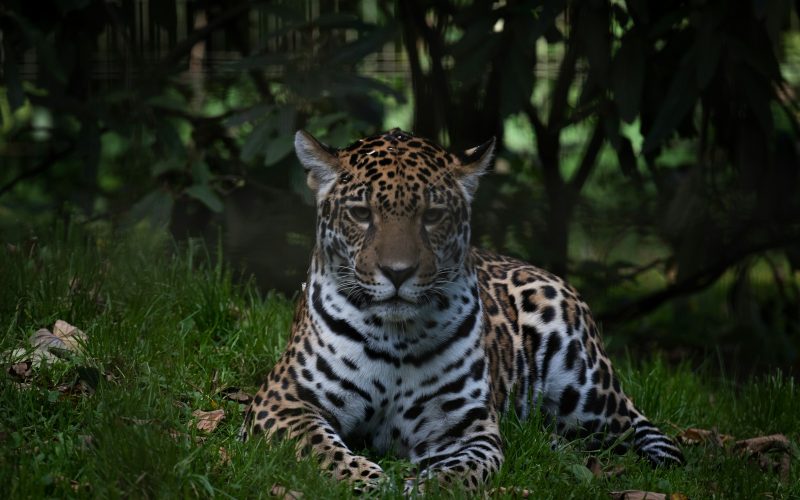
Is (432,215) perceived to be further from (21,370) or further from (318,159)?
(21,370)

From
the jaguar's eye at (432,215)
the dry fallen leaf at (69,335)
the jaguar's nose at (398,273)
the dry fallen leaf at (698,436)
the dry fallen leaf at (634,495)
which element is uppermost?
the jaguar's eye at (432,215)

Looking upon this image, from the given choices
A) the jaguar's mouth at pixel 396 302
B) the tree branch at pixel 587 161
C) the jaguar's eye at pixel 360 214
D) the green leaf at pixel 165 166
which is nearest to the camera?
the jaguar's mouth at pixel 396 302

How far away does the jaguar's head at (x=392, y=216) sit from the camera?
470 centimetres

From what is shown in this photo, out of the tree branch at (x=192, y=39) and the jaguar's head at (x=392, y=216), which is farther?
the tree branch at (x=192, y=39)

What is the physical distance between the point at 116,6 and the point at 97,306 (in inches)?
83.3

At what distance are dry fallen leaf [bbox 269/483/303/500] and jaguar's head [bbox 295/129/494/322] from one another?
0.86 meters

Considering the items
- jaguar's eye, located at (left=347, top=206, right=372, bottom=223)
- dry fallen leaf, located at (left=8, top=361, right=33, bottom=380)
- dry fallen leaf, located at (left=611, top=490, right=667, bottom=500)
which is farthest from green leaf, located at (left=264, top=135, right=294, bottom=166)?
dry fallen leaf, located at (left=611, top=490, right=667, bottom=500)

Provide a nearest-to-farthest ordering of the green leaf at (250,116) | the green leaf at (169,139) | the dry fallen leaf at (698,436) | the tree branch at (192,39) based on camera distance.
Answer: the dry fallen leaf at (698,436)
the green leaf at (250,116)
the green leaf at (169,139)
the tree branch at (192,39)

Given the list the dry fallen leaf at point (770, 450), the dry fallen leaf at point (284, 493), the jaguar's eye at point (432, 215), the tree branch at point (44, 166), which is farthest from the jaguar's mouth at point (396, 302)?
the tree branch at point (44, 166)

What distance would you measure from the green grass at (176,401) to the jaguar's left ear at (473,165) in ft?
3.50

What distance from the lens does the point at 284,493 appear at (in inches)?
165

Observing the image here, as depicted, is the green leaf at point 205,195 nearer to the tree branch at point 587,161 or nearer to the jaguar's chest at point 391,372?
the jaguar's chest at point 391,372

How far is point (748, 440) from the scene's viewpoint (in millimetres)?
5695

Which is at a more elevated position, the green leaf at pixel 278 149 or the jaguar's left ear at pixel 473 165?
the jaguar's left ear at pixel 473 165
